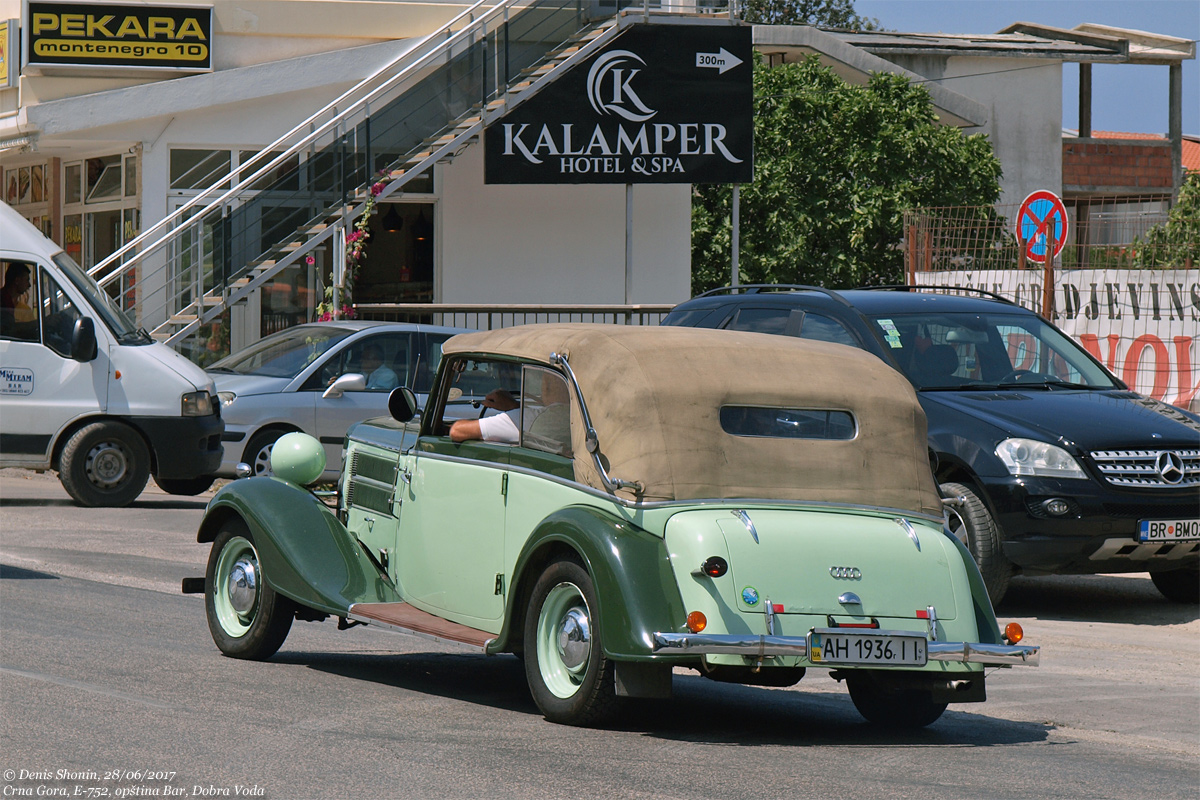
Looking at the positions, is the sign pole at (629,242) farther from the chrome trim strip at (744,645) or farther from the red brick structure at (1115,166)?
the red brick structure at (1115,166)

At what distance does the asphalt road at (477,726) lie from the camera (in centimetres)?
555

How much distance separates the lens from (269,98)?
24641 mm

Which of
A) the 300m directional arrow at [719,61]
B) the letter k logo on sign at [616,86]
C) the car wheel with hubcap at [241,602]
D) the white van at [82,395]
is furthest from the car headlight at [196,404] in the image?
the 300m directional arrow at [719,61]

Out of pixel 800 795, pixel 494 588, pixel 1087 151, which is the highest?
pixel 1087 151

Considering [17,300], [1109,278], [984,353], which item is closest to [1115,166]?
[1109,278]

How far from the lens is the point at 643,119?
2527cm

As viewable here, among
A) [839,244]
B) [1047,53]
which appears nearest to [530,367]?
[839,244]

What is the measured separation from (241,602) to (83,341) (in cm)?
773

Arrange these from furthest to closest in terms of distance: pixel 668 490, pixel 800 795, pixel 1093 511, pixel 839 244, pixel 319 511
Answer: pixel 839 244 → pixel 1093 511 → pixel 319 511 → pixel 668 490 → pixel 800 795

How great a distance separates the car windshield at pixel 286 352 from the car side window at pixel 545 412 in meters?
9.26

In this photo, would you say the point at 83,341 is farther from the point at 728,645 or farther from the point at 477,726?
the point at 728,645

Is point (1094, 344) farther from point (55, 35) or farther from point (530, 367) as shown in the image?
point (55, 35)

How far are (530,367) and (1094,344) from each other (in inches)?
517

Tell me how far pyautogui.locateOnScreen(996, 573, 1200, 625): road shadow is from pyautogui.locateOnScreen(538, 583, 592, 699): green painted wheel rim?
186 inches
